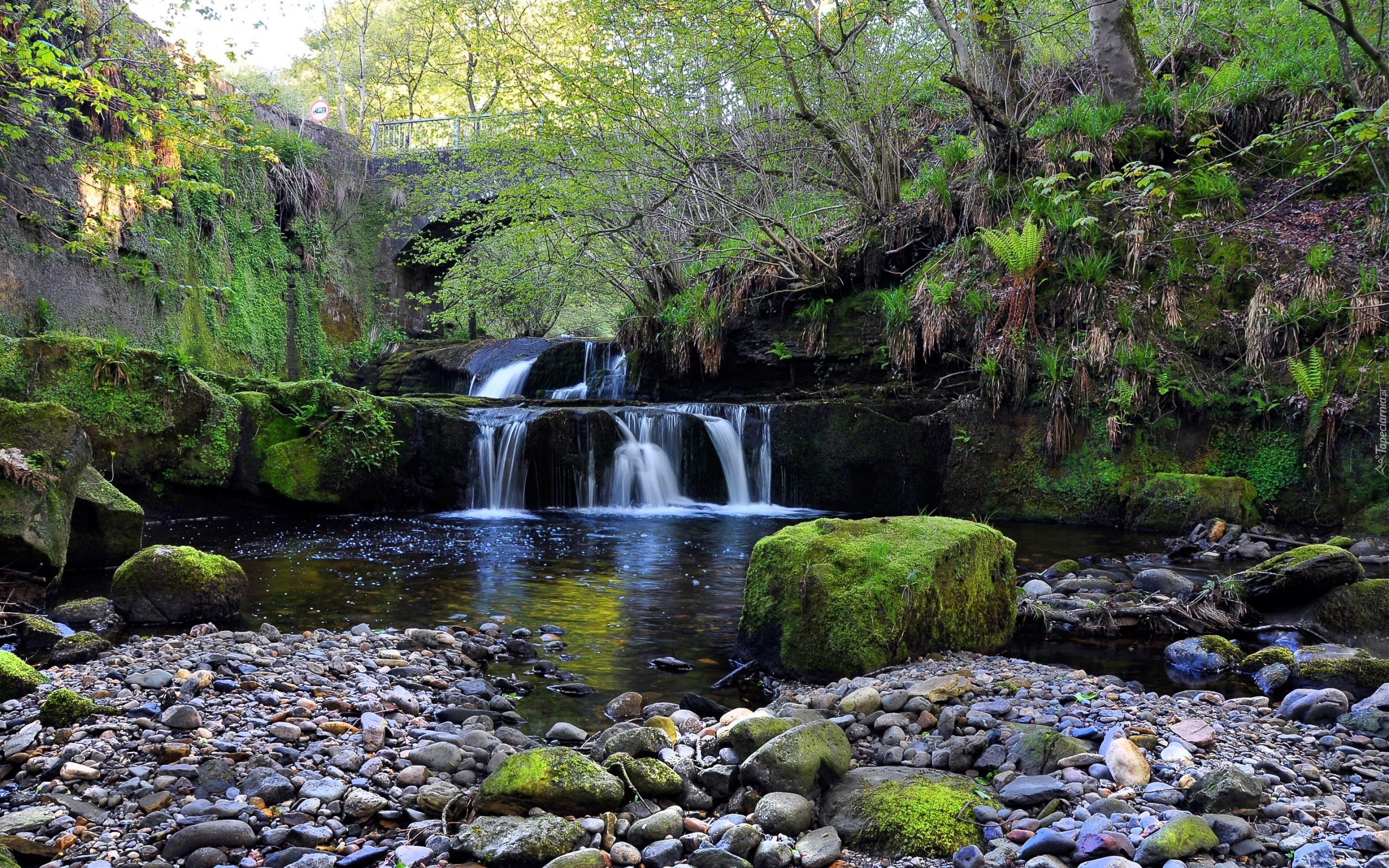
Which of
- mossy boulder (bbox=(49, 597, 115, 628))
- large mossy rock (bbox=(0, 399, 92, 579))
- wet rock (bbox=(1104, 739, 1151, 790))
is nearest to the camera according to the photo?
wet rock (bbox=(1104, 739, 1151, 790))

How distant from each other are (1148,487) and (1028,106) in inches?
242

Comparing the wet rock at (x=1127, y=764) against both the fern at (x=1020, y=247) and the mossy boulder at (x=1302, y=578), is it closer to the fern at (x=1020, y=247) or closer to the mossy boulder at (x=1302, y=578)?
the mossy boulder at (x=1302, y=578)

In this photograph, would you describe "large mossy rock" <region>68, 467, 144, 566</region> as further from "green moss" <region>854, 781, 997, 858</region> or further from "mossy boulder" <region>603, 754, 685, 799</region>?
"green moss" <region>854, 781, 997, 858</region>

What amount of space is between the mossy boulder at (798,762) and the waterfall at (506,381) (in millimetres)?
14328

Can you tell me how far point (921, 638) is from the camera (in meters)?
4.34

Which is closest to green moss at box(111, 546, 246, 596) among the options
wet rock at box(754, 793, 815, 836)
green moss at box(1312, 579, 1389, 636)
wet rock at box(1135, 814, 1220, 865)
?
wet rock at box(754, 793, 815, 836)

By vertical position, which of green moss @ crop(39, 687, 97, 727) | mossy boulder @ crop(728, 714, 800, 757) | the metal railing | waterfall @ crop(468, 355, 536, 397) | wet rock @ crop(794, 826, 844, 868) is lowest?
wet rock @ crop(794, 826, 844, 868)

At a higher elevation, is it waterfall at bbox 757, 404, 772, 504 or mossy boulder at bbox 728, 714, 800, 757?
waterfall at bbox 757, 404, 772, 504

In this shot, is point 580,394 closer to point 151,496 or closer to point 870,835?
point 151,496

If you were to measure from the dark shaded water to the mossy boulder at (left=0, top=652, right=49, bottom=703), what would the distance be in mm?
1702

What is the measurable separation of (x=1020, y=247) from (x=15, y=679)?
9868mm

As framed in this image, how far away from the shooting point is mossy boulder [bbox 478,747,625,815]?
8.88 feet

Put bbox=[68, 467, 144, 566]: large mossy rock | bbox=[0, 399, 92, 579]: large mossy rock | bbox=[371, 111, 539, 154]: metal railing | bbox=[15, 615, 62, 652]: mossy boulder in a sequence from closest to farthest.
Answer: bbox=[15, 615, 62, 652]: mossy boulder, bbox=[0, 399, 92, 579]: large mossy rock, bbox=[68, 467, 144, 566]: large mossy rock, bbox=[371, 111, 539, 154]: metal railing

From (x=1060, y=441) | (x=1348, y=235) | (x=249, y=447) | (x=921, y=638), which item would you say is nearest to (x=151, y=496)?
(x=249, y=447)
